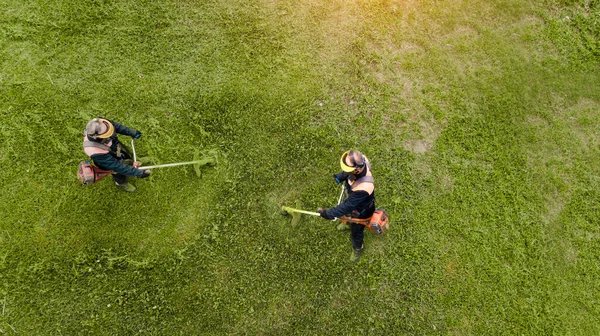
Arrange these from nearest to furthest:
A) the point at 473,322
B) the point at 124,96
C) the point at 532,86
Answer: the point at 473,322, the point at 124,96, the point at 532,86

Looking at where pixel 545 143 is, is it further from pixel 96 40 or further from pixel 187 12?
pixel 96 40

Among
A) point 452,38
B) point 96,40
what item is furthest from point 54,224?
point 452,38

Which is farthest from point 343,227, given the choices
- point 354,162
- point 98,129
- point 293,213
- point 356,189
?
point 98,129

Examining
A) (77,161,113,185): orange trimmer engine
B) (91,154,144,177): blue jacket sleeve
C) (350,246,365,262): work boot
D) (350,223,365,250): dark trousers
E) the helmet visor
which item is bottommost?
(350,246,365,262): work boot

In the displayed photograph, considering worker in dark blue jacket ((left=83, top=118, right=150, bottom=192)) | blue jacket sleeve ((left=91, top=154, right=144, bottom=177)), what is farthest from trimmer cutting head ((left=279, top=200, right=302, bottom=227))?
blue jacket sleeve ((left=91, top=154, right=144, bottom=177))

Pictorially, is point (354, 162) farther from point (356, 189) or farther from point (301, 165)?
point (301, 165)

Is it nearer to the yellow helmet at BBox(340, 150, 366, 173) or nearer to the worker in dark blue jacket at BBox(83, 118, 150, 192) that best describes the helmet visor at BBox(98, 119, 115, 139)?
the worker in dark blue jacket at BBox(83, 118, 150, 192)

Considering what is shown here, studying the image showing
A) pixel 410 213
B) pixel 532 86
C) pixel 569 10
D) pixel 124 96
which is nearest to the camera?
pixel 410 213
